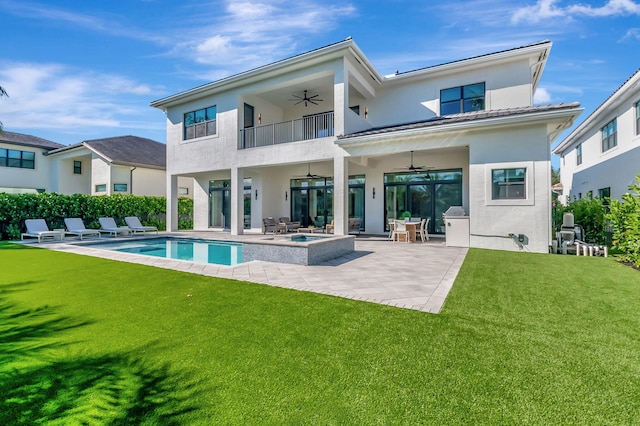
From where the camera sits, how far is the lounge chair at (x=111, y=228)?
49.8 ft

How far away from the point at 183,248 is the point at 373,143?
8814 millimetres

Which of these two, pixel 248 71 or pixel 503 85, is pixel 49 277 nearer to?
pixel 248 71

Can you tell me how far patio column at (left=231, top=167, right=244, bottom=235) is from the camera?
1587cm

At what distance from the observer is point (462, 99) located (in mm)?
13461

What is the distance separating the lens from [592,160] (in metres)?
18.2

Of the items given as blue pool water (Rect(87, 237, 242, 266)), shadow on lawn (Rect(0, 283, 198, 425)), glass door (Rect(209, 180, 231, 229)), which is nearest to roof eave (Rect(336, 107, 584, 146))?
blue pool water (Rect(87, 237, 242, 266))

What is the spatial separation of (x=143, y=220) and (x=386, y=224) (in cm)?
1594

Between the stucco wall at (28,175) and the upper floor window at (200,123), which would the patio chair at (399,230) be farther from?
the stucco wall at (28,175)

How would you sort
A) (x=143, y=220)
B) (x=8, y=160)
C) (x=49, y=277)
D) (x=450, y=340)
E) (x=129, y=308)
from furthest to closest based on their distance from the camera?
1. (x=8, y=160)
2. (x=143, y=220)
3. (x=49, y=277)
4. (x=129, y=308)
5. (x=450, y=340)

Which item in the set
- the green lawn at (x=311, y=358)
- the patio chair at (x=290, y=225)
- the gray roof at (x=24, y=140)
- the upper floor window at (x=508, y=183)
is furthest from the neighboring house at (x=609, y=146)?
the gray roof at (x=24, y=140)

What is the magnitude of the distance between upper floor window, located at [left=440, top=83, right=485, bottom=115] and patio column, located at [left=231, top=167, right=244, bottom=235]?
10.3 metres

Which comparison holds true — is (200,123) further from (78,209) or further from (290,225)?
(78,209)

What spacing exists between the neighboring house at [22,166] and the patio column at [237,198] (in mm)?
20431

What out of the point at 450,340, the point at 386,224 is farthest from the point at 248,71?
the point at 450,340
